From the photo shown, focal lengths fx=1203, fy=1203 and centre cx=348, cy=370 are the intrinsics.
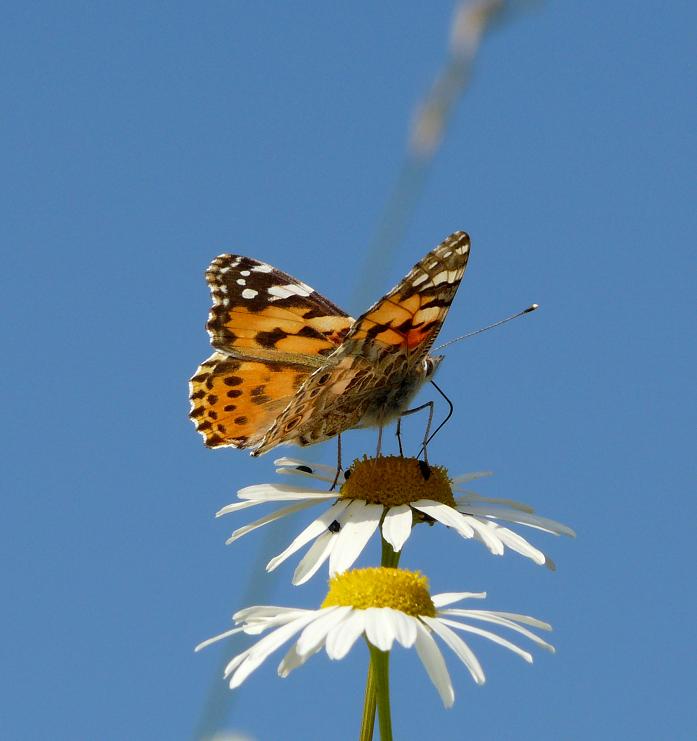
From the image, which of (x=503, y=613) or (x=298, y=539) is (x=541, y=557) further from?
(x=298, y=539)

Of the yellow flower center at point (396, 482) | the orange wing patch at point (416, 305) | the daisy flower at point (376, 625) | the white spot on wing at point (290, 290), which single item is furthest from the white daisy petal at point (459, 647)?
the white spot on wing at point (290, 290)

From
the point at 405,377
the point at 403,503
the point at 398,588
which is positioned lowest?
the point at 398,588

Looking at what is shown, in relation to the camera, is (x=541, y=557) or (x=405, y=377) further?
(x=405, y=377)

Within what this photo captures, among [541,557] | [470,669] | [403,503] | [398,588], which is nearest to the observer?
[470,669]

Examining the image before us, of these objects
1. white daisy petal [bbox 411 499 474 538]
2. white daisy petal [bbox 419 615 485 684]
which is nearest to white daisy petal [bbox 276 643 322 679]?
white daisy petal [bbox 419 615 485 684]

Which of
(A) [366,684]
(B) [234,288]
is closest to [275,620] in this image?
(A) [366,684]

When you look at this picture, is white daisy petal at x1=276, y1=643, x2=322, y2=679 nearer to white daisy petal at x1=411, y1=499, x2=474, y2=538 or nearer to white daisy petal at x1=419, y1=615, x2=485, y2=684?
white daisy petal at x1=419, y1=615, x2=485, y2=684
